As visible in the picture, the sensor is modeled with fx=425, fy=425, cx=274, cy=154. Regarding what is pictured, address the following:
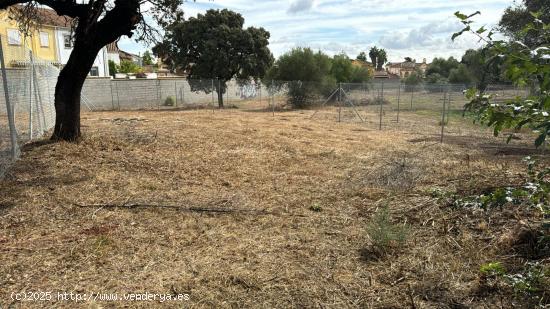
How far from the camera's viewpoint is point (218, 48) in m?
28.1

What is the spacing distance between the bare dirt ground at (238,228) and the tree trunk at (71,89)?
381mm

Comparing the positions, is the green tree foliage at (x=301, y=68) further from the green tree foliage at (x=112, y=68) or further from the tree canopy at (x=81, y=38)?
the green tree foliage at (x=112, y=68)

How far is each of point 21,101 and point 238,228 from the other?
590 centimetres

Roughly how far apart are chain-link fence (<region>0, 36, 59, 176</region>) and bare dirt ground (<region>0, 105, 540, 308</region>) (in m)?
0.41

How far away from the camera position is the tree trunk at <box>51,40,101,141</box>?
7820mm

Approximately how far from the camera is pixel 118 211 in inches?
200

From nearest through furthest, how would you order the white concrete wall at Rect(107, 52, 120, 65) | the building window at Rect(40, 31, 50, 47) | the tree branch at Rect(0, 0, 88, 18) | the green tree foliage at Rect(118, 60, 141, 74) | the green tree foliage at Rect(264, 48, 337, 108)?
1. the tree branch at Rect(0, 0, 88, 18)
2. the green tree foliage at Rect(264, 48, 337, 108)
3. the building window at Rect(40, 31, 50, 47)
4. the white concrete wall at Rect(107, 52, 120, 65)
5. the green tree foliage at Rect(118, 60, 141, 74)

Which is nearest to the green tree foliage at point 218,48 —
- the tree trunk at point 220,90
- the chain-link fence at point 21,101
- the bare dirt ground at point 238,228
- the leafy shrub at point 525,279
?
the tree trunk at point 220,90

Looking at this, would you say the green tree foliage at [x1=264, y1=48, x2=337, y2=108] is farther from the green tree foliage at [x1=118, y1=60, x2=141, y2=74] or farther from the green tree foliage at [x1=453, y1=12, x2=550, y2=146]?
the green tree foliage at [x1=118, y1=60, x2=141, y2=74]

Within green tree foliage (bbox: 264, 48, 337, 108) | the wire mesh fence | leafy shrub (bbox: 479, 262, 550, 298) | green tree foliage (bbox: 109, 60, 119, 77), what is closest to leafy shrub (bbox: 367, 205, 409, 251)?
leafy shrub (bbox: 479, 262, 550, 298)

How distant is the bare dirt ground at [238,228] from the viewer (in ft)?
11.1

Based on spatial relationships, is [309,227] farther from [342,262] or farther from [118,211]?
[118,211]

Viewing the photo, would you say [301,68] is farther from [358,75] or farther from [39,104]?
[39,104]

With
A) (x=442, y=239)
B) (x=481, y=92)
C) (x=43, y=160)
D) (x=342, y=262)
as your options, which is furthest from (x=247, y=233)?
(x=43, y=160)
